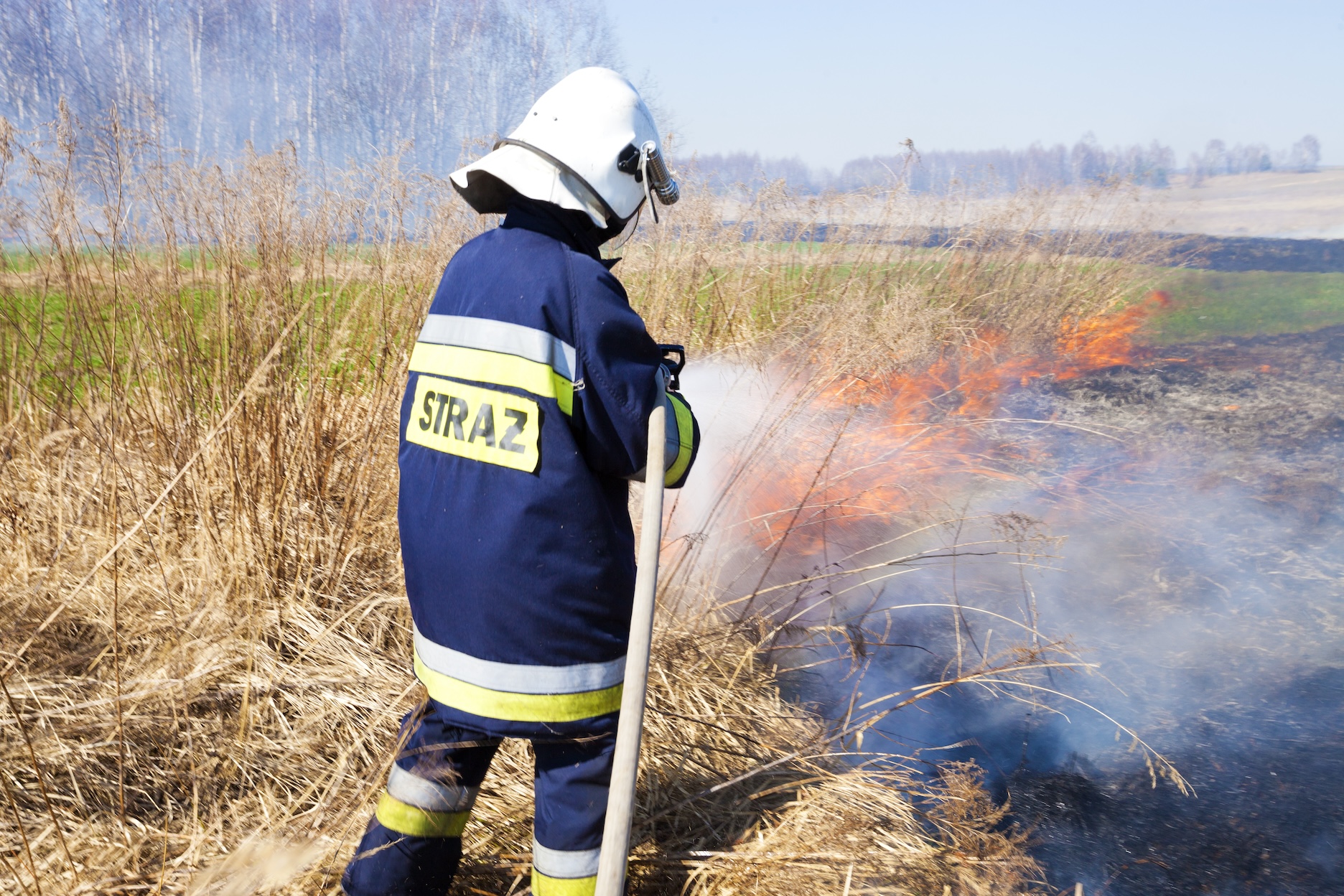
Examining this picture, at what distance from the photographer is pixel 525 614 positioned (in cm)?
155

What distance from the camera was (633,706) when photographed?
54.6 inches

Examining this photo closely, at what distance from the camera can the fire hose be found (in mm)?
1384

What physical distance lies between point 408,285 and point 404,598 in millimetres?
1378

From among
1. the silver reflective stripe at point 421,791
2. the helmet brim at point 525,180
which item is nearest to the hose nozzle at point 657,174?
the helmet brim at point 525,180

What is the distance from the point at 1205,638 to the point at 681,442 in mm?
2814

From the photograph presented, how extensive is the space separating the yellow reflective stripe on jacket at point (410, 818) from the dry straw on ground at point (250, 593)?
8 cm

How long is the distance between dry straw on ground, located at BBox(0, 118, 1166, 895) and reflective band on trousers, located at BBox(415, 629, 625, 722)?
0.98 ft

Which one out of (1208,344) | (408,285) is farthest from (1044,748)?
(1208,344)

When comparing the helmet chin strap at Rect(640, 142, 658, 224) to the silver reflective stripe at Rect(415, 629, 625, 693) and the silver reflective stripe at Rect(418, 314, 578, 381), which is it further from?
the silver reflective stripe at Rect(415, 629, 625, 693)

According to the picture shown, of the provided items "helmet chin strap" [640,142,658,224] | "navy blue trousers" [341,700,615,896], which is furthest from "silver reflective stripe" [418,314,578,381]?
"navy blue trousers" [341,700,615,896]

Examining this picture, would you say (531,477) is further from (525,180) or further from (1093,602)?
(1093,602)

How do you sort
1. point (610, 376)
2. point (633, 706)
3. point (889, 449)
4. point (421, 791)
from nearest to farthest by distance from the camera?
point (633, 706) → point (610, 376) → point (421, 791) → point (889, 449)

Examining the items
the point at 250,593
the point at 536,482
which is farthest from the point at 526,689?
the point at 250,593

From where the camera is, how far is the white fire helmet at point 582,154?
162cm
